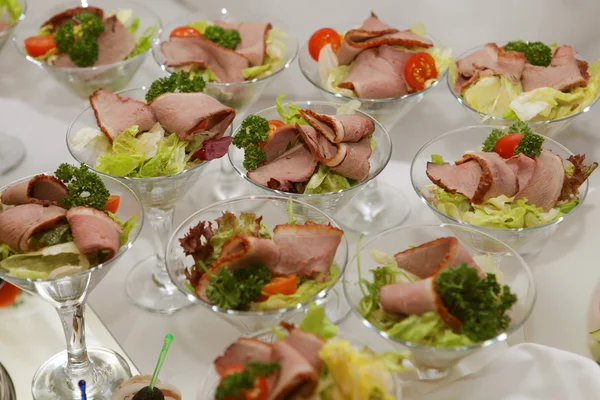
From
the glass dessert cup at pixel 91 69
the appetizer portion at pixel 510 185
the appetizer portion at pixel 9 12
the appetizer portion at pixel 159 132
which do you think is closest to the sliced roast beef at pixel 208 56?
the glass dessert cup at pixel 91 69

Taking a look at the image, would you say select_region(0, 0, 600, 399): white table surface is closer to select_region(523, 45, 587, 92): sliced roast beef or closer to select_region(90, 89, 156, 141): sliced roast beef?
select_region(523, 45, 587, 92): sliced roast beef

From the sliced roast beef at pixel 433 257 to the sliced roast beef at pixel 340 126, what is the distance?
0.57 meters

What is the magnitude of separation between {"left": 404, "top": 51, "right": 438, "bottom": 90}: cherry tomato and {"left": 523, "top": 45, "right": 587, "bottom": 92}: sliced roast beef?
388mm

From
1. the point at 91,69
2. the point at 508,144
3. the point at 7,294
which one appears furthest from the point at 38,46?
the point at 508,144

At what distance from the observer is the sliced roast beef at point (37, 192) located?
2098mm

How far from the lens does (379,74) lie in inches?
115

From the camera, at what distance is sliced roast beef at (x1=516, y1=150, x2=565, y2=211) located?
7.71 feet

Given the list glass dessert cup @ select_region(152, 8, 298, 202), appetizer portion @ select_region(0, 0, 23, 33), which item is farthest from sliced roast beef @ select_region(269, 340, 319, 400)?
appetizer portion @ select_region(0, 0, 23, 33)

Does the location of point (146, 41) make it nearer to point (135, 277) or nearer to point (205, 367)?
point (135, 277)

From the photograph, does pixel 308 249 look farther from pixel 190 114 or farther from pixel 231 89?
pixel 231 89

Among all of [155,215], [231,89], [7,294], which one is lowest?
[7,294]

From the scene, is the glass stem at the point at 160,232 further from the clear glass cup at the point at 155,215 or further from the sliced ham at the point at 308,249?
the sliced ham at the point at 308,249

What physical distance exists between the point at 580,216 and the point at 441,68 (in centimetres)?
85

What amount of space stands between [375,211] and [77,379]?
1472 mm
